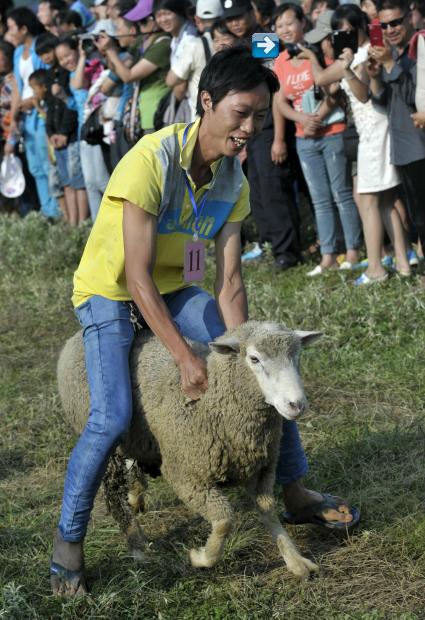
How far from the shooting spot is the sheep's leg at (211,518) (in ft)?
11.5

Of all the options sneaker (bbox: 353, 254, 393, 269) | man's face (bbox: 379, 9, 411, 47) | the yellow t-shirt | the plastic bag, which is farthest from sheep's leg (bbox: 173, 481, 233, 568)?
the plastic bag

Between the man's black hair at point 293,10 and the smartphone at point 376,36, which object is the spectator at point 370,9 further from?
the smartphone at point 376,36

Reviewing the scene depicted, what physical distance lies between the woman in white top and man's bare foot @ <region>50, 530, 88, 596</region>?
3.85m

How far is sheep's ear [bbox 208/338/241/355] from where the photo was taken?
11.3ft

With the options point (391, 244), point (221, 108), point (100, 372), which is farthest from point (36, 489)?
point (391, 244)

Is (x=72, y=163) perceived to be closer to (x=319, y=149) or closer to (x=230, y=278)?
(x=319, y=149)

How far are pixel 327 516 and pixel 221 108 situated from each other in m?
1.66

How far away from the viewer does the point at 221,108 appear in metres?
3.50

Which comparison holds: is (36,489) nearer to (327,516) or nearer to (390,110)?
(327,516)

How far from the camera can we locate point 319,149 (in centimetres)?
756

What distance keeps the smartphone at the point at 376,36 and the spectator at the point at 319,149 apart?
950 mm

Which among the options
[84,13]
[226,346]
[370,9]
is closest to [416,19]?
[370,9]

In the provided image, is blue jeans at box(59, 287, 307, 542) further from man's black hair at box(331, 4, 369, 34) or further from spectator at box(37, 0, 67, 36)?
spectator at box(37, 0, 67, 36)

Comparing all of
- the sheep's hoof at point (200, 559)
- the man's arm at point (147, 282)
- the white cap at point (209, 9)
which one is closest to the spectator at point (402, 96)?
the white cap at point (209, 9)
